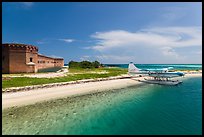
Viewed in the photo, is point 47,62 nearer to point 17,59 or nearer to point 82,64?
point 82,64

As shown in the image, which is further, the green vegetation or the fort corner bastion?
the green vegetation

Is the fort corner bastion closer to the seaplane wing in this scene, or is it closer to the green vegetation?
the seaplane wing

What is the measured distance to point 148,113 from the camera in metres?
13.0

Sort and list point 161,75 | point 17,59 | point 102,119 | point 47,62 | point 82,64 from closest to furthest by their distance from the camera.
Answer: point 102,119 < point 161,75 < point 17,59 < point 47,62 < point 82,64

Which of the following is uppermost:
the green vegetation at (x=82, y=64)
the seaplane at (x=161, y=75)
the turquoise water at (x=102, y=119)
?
the green vegetation at (x=82, y=64)

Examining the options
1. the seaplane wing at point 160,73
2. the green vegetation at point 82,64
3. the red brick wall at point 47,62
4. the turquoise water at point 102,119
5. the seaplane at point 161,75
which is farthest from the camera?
the green vegetation at point 82,64

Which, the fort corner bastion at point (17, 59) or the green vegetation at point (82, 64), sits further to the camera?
the green vegetation at point (82, 64)

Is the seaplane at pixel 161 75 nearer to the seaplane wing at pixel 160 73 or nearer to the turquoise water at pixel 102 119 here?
the seaplane wing at pixel 160 73

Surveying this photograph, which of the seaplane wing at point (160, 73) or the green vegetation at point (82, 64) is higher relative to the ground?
the green vegetation at point (82, 64)

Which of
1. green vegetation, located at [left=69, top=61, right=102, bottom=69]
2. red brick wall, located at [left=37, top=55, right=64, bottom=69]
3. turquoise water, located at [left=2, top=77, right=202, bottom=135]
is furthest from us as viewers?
green vegetation, located at [left=69, top=61, right=102, bottom=69]

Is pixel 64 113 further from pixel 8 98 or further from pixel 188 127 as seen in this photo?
pixel 188 127

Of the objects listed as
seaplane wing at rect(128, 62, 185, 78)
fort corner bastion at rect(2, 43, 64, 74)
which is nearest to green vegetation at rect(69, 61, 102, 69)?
fort corner bastion at rect(2, 43, 64, 74)

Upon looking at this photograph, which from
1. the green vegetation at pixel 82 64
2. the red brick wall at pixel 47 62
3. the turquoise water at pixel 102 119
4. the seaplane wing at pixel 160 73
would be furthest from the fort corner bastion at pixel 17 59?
the green vegetation at pixel 82 64

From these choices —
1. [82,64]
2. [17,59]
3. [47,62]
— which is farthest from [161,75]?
[47,62]
